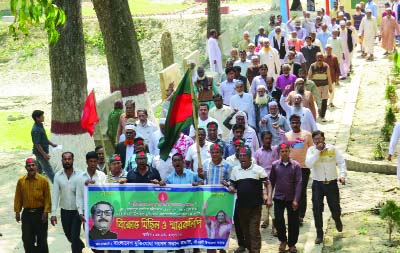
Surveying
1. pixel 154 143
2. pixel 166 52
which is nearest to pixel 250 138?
pixel 154 143

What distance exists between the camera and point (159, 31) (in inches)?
1565

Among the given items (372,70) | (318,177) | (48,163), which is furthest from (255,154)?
(372,70)

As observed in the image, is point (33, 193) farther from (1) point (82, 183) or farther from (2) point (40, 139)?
(2) point (40, 139)

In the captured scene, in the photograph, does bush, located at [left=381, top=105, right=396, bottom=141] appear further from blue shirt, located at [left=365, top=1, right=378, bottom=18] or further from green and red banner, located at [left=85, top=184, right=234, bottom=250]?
blue shirt, located at [left=365, top=1, right=378, bottom=18]

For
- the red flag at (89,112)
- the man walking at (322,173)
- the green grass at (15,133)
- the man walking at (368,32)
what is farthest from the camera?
the man walking at (368,32)

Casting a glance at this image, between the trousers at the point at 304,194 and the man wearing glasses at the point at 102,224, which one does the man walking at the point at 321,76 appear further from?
the man wearing glasses at the point at 102,224

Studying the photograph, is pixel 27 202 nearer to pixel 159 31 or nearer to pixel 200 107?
pixel 200 107

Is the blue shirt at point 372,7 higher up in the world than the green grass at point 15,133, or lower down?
higher up

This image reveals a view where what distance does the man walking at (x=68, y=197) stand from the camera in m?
12.4

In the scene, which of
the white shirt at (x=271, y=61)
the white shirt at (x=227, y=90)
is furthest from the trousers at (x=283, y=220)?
the white shirt at (x=271, y=61)

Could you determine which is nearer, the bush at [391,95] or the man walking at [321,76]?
the man walking at [321,76]

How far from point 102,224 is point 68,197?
1.83 ft

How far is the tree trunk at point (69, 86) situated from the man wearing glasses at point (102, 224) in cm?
462

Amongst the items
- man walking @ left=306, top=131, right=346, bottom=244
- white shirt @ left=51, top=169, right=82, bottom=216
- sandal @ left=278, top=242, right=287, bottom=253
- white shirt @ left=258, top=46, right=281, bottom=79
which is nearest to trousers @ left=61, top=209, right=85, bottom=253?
white shirt @ left=51, top=169, right=82, bottom=216
